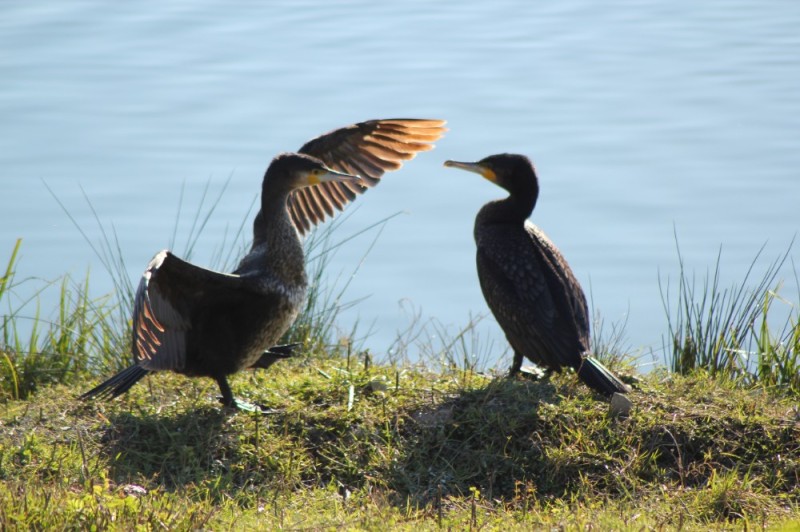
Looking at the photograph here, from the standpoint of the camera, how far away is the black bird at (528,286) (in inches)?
211

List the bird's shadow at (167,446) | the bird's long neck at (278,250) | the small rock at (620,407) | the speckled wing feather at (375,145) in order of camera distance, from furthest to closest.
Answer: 1. the speckled wing feather at (375,145)
2. the bird's long neck at (278,250)
3. the small rock at (620,407)
4. the bird's shadow at (167,446)

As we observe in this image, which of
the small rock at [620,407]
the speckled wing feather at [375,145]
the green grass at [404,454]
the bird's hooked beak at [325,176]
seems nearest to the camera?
the green grass at [404,454]

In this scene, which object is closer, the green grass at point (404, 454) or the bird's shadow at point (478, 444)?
the green grass at point (404, 454)

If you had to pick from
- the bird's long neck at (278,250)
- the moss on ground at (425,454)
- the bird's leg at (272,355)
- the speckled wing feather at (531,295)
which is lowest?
the moss on ground at (425,454)

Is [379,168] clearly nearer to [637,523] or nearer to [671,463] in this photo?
[671,463]

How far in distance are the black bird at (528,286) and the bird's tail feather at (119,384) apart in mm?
1756

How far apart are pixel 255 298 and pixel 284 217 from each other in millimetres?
539

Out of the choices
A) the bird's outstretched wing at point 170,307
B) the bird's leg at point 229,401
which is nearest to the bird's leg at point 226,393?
the bird's leg at point 229,401

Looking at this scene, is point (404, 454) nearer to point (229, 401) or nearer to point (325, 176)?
point (229, 401)

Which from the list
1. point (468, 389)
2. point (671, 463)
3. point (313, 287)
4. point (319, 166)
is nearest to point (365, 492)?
point (468, 389)

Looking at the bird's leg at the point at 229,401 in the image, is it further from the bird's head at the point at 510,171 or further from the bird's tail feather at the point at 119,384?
the bird's head at the point at 510,171

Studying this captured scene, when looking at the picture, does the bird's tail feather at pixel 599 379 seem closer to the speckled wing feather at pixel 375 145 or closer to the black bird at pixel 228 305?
the black bird at pixel 228 305

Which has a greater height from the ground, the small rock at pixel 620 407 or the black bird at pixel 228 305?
the black bird at pixel 228 305

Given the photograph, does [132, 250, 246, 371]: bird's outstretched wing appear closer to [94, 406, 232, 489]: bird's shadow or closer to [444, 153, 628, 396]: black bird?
[94, 406, 232, 489]: bird's shadow
